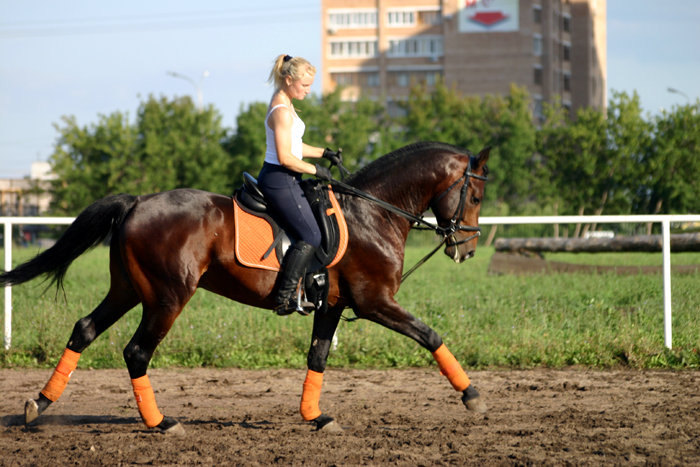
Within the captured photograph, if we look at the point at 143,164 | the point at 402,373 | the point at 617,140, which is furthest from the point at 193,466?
the point at 143,164

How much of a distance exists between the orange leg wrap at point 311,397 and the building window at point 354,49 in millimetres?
86686

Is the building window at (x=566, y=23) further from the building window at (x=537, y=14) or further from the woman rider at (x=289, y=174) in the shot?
the woman rider at (x=289, y=174)

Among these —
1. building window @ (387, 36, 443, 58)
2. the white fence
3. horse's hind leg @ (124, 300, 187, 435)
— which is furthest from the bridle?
building window @ (387, 36, 443, 58)

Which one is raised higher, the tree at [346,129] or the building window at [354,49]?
the building window at [354,49]

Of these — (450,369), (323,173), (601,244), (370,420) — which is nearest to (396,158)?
(323,173)

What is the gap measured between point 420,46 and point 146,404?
281 feet

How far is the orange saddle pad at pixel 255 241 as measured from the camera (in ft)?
19.8

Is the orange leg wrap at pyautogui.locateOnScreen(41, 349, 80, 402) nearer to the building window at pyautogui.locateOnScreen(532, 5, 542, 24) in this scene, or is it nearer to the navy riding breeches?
the navy riding breeches

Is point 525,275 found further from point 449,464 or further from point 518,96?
point 518,96

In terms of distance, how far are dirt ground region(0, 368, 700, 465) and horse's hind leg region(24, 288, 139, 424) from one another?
0.22 m

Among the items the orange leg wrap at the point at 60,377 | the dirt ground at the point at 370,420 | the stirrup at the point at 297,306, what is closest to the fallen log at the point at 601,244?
the dirt ground at the point at 370,420

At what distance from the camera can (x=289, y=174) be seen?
6.08 metres

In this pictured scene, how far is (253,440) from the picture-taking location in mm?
5734

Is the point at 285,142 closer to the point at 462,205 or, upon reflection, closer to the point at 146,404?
the point at 462,205
